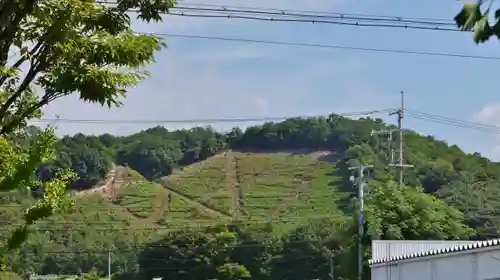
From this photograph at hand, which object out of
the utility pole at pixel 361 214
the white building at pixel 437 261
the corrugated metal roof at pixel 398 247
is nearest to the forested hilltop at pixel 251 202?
the utility pole at pixel 361 214

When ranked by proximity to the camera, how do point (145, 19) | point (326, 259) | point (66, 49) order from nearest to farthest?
point (66, 49), point (145, 19), point (326, 259)

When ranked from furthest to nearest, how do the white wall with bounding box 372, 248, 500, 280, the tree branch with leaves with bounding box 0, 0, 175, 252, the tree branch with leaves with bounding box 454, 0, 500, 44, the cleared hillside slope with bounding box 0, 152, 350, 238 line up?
1. the cleared hillside slope with bounding box 0, 152, 350, 238
2. the white wall with bounding box 372, 248, 500, 280
3. the tree branch with leaves with bounding box 0, 0, 175, 252
4. the tree branch with leaves with bounding box 454, 0, 500, 44

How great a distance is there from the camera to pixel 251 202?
111250 millimetres

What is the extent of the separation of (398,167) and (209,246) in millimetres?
24477

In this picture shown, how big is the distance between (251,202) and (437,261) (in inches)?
3392

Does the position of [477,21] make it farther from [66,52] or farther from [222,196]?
[222,196]

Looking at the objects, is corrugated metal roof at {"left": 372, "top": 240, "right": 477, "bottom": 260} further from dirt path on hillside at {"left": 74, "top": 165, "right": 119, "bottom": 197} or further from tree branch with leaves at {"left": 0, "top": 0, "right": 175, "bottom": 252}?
Result: dirt path on hillside at {"left": 74, "top": 165, "right": 119, "bottom": 197}

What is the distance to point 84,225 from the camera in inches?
3369

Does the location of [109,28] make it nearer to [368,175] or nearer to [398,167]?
[368,175]

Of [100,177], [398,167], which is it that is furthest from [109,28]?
[100,177]

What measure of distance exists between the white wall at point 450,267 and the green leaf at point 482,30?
1876 cm

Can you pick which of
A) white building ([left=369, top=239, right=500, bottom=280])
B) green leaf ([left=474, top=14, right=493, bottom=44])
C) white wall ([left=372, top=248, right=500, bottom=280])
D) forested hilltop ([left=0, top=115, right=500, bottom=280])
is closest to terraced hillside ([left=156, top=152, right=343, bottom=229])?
forested hilltop ([left=0, top=115, right=500, bottom=280])

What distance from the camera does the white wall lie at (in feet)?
75.0

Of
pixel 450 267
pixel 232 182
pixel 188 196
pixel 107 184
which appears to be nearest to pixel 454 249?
pixel 450 267
